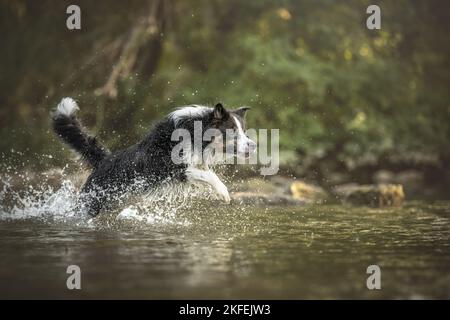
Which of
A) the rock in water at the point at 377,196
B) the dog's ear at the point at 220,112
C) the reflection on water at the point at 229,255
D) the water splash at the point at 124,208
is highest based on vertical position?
the dog's ear at the point at 220,112

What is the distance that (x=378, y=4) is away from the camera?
14109 millimetres

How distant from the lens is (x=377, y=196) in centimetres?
982

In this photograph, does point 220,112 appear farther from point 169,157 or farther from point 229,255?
point 229,255

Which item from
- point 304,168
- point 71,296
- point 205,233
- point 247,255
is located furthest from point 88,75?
point 71,296

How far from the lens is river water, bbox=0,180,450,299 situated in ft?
14.6

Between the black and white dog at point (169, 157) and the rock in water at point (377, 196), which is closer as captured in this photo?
the black and white dog at point (169, 157)

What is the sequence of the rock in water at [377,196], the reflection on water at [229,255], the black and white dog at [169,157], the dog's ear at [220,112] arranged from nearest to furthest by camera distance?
the reflection on water at [229,255]
the dog's ear at [220,112]
the black and white dog at [169,157]
the rock in water at [377,196]

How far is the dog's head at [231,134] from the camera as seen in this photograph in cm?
733

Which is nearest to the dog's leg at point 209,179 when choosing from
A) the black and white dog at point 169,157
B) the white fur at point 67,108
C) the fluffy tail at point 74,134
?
the black and white dog at point 169,157

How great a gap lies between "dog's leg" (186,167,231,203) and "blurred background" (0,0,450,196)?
16.7 feet

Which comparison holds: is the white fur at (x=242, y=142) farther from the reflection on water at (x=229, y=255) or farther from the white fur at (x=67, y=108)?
the white fur at (x=67, y=108)

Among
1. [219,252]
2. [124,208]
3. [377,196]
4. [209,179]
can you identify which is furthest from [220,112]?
[377,196]

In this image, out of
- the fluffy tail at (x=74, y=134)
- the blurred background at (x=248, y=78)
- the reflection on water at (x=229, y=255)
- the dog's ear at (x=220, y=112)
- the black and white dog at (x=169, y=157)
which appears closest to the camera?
the reflection on water at (x=229, y=255)

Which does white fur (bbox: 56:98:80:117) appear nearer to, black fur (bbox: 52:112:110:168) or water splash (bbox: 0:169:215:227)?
black fur (bbox: 52:112:110:168)
